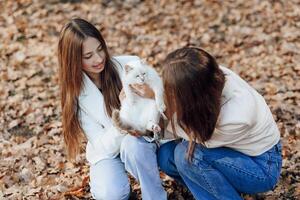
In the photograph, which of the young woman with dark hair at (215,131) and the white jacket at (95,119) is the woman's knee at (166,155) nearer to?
the young woman with dark hair at (215,131)

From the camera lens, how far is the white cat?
2975 mm

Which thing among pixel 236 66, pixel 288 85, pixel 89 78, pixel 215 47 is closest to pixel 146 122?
pixel 89 78

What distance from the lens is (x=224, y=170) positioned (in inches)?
121

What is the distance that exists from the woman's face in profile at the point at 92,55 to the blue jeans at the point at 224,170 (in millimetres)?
738

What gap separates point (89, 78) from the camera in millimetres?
3547

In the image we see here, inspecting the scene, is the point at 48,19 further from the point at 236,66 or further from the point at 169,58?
the point at 169,58

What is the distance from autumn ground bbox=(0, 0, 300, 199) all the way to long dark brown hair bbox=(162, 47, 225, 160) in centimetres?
96

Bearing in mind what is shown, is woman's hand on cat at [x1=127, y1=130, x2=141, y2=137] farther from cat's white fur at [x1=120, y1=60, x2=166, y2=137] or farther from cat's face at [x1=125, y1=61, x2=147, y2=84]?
cat's face at [x1=125, y1=61, x2=147, y2=84]

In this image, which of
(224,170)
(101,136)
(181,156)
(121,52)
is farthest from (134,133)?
(121,52)

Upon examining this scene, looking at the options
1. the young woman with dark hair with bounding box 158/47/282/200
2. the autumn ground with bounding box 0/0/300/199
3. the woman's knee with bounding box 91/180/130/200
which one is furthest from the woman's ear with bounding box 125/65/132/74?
the autumn ground with bounding box 0/0/300/199

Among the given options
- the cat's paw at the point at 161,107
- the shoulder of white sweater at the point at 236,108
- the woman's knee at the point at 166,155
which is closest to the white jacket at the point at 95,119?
the woman's knee at the point at 166,155

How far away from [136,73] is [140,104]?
0.24 meters

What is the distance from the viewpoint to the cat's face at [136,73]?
2959 mm

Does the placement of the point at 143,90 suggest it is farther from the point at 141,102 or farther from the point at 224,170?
the point at 224,170
